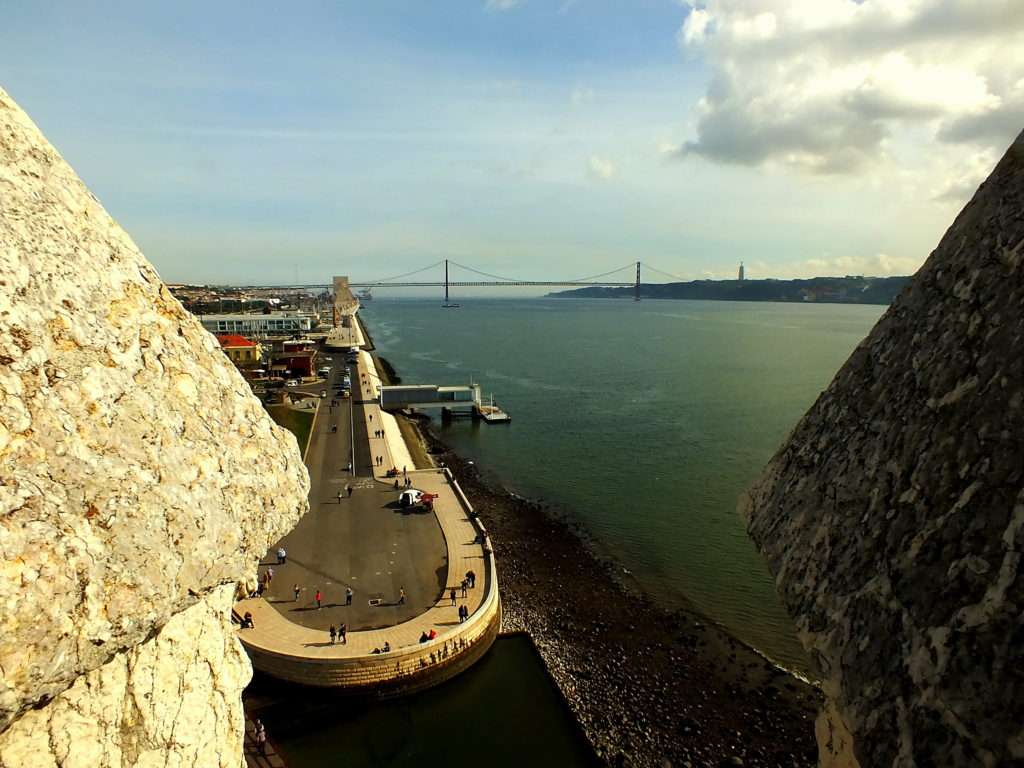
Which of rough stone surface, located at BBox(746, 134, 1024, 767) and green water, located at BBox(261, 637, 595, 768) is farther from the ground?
rough stone surface, located at BBox(746, 134, 1024, 767)

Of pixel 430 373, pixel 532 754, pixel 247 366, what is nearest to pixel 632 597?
pixel 532 754

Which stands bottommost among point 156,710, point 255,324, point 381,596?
point 381,596

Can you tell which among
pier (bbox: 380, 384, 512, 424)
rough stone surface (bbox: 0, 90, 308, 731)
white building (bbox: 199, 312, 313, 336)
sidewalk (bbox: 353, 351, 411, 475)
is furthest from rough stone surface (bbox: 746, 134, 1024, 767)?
white building (bbox: 199, 312, 313, 336)

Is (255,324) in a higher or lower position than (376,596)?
higher

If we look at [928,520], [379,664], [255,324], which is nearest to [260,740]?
[379,664]

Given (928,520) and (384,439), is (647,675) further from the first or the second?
(384,439)

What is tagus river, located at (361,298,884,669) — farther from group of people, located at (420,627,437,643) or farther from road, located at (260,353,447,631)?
group of people, located at (420,627,437,643)

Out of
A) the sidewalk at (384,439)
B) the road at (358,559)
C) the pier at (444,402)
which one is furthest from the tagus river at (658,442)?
the road at (358,559)
